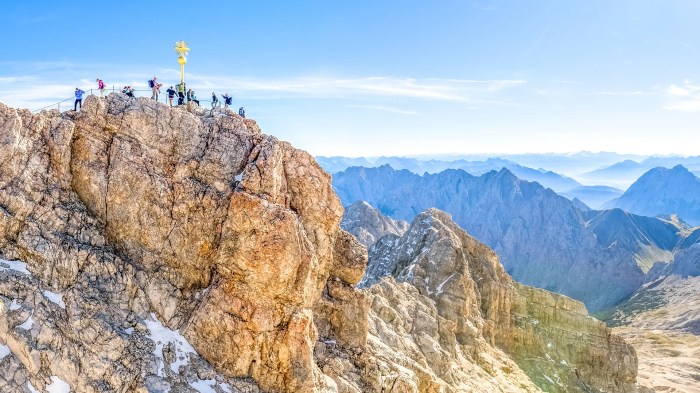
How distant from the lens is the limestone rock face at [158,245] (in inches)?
1554

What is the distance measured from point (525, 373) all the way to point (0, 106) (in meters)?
90.1

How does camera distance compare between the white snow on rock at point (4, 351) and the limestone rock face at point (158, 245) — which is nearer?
the white snow on rock at point (4, 351)

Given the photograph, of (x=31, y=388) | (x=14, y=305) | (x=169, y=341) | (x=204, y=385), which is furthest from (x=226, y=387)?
(x=14, y=305)

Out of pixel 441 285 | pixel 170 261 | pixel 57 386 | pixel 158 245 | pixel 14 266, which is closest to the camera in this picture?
pixel 57 386

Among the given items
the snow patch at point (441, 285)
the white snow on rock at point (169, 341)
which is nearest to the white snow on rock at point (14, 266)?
the white snow on rock at point (169, 341)

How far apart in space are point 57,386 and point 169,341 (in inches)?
313

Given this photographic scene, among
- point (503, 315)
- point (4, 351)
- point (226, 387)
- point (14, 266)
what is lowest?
point (503, 315)

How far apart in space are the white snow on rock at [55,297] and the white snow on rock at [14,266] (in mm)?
2034

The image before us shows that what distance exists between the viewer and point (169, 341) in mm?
41500

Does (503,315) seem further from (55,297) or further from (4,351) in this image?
(4,351)

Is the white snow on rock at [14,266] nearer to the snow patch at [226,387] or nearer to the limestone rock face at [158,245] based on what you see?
the limestone rock face at [158,245]

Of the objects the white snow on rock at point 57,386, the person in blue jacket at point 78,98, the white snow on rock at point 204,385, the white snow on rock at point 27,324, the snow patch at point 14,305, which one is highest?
the person in blue jacket at point 78,98

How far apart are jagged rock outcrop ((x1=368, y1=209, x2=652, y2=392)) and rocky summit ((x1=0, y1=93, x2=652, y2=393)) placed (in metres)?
40.6

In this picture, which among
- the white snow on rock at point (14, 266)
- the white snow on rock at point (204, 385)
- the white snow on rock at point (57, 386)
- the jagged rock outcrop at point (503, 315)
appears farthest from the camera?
the jagged rock outcrop at point (503, 315)
